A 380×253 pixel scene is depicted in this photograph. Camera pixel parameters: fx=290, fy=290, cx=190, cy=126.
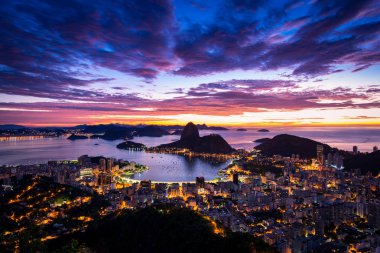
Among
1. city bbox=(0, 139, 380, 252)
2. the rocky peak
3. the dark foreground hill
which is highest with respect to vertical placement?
the rocky peak

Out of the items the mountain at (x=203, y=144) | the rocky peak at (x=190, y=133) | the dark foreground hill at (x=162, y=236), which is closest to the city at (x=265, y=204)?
the dark foreground hill at (x=162, y=236)

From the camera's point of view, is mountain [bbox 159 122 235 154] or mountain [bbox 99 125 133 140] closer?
mountain [bbox 159 122 235 154]

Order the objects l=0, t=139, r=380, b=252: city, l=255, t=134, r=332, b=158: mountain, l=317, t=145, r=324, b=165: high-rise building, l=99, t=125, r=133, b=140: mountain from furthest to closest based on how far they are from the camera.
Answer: l=99, t=125, r=133, b=140: mountain
l=255, t=134, r=332, b=158: mountain
l=317, t=145, r=324, b=165: high-rise building
l=0, t=139, r=380, b=252: city

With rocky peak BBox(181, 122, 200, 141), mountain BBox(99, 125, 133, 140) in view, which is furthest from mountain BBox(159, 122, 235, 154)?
mountain BBox(99, 125, 133, 140)

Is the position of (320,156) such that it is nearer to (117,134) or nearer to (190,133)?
(190,133)

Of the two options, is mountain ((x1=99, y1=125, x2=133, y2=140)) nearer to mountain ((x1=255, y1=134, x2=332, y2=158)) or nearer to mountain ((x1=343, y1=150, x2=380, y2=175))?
mountain ((x1=255, y1=134, x2=332, y2=158))

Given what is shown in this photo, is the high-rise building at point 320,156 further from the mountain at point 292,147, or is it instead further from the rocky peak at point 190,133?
the rocky peak at point 190,133
